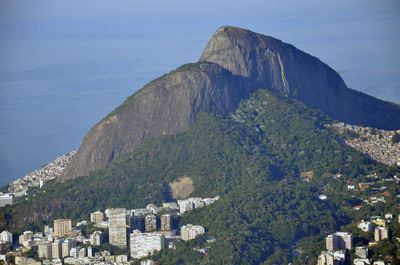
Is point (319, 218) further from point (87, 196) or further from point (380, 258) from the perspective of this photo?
point (87, 196)

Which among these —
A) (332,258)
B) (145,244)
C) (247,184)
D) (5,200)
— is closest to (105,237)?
(145,244)

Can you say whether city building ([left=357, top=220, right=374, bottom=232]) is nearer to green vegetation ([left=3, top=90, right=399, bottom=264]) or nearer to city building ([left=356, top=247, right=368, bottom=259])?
green vegetation ([left=3, top=90, right=399, bottom=264])

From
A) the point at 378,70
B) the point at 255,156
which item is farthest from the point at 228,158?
the point at 378,70

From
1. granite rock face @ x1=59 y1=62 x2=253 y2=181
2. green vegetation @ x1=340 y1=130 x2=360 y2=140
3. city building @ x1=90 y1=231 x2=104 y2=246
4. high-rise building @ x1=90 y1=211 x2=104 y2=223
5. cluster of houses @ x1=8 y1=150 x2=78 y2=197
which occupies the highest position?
granite rock face @ x1=59 y1=62 x2=253 y2=181

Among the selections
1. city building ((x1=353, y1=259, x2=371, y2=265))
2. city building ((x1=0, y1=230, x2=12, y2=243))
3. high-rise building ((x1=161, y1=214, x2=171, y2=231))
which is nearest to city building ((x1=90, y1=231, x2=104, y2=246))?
high-rise building ((x1=161, y1=214, x2=171, y2=231))

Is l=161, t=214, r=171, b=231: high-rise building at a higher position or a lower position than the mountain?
lower

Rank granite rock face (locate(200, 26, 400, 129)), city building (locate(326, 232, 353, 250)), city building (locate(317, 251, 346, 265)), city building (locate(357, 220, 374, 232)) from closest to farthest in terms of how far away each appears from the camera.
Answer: city building (locate(317, 251, 346, 265)) → city building (locate(326, 232, 353, 250)) → city building (locate(357, 220, 374, 232)) → granite rock face (locate(200, 26, 400, 129))
